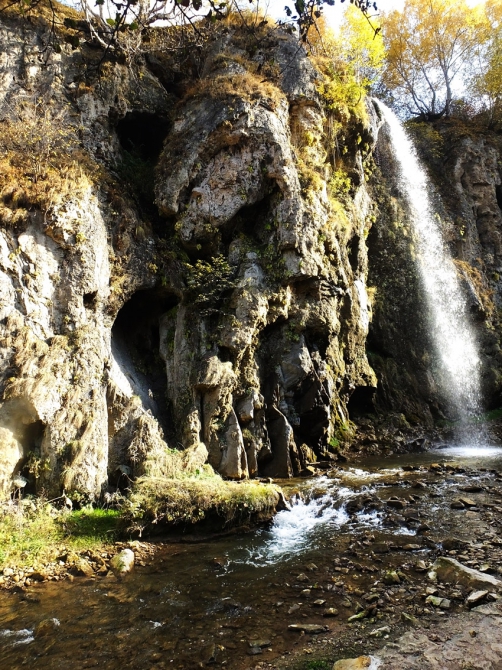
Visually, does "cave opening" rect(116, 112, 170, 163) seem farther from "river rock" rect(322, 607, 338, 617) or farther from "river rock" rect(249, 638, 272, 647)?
"river rock" rect(249, 638, 272, 647)

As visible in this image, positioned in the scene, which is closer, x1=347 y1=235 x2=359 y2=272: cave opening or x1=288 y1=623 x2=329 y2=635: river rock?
x1=288 y1=623 x2=329 y2=635: river rock

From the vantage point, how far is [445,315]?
21.3 meters

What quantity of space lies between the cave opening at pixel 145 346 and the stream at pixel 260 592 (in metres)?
4.92

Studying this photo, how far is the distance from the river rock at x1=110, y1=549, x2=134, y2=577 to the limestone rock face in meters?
2.00

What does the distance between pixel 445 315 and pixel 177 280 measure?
47.1 feet

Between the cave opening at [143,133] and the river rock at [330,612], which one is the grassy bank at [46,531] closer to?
the river rock at [330,612]

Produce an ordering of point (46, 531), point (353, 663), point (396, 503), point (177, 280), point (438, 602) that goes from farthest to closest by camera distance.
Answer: point (177, 280) < point (396, 503) < point (46, 531) < point (438, 602) < point (353, 663)

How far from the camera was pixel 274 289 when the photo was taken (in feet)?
45.0

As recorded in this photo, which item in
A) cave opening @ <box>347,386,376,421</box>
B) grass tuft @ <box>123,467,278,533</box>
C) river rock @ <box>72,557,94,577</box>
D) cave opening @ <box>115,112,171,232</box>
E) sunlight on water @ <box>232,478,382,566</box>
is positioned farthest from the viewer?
cave opening @ <box>347,386,376,421</box>

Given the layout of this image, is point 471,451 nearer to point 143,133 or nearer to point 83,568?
point 83,568

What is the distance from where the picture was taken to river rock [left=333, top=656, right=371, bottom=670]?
4.02 metres


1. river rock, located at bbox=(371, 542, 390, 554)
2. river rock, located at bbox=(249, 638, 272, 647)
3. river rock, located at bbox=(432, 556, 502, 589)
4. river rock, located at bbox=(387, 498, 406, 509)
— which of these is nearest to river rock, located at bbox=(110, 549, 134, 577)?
river rock, located at bbox=(249, 638, 272, 647)

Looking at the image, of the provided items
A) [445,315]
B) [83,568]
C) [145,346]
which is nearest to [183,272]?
[145,346]

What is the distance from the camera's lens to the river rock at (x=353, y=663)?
13.2ft
